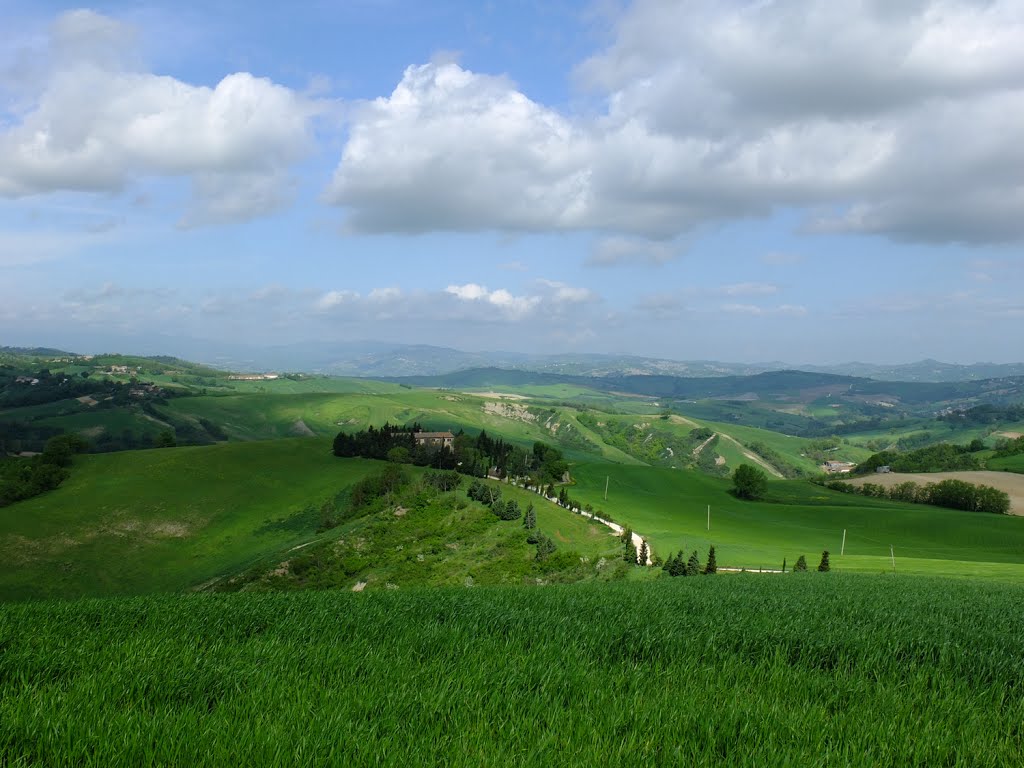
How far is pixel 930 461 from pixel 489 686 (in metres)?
196

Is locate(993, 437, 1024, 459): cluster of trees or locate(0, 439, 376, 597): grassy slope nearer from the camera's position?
locate(0, 439, 376, 597): grassy slope

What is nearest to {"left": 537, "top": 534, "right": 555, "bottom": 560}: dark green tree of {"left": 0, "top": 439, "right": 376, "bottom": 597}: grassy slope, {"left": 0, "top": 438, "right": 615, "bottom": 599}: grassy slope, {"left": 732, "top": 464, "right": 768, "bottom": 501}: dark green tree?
{"left": 0, "top": 438, "right": 615, "bottom": 599}: grassy slope

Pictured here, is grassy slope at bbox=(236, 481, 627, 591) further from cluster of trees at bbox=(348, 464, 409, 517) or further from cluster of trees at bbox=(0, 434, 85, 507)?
cluster of trees at bbox=(0, 434, 85, 507)

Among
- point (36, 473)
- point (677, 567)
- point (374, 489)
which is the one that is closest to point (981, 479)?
point (677, 567)

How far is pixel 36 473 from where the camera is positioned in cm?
8769

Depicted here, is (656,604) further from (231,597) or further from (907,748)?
(231,597)

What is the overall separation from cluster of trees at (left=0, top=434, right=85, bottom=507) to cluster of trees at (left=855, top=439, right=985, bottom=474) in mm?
185586

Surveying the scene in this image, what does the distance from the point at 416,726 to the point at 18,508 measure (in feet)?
326

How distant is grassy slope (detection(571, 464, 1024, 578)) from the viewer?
6668 cm

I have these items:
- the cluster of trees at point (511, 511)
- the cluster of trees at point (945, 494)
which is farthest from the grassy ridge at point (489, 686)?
the cluster of trees at point (945, 494)

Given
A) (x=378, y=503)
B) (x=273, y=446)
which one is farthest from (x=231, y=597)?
(x=273, y=446)

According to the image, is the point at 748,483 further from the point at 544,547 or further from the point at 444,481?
the point at 544,547

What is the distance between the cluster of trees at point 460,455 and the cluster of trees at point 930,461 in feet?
319

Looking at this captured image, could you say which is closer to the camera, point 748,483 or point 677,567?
point 677,567
